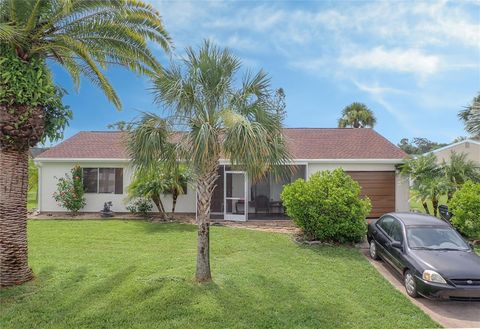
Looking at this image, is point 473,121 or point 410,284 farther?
point 473,121

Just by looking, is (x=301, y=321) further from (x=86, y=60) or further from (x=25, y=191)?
(x=86, y=60)

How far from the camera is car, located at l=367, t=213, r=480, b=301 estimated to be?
6152 mm

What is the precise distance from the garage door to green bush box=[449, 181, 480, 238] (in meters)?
4.71

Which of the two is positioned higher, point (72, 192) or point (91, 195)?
point (72, 192)

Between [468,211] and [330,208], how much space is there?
511 centimetres

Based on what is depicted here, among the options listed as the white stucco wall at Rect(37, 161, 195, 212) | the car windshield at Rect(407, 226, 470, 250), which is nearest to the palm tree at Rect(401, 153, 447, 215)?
Result: the car windshield at Rect(407, 226, 470, 250)

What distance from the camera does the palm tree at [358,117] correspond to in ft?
103

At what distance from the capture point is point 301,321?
5.38 metres

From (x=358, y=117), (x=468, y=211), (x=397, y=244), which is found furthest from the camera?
(x=358, y=117)

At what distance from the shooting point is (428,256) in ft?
22.8

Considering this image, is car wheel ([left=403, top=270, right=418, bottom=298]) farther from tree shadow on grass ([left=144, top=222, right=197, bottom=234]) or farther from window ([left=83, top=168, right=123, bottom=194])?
window ([left=83, top=168, right=123, bottom=194])

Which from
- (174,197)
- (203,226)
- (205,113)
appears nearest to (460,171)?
(203,226)

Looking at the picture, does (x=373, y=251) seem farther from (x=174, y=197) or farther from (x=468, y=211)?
(x=174, y=197)

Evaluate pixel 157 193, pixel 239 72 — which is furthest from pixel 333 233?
pixel 157 193
